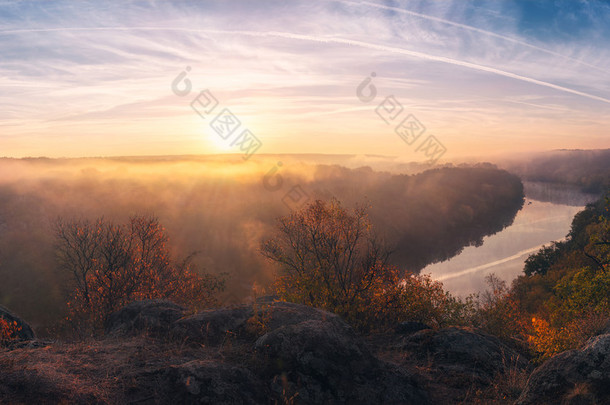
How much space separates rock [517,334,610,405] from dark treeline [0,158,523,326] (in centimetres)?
3685

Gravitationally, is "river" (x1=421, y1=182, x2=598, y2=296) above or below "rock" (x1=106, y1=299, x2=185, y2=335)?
below

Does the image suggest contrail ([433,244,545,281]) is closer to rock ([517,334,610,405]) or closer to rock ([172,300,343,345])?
rock ([172,300,343,345])

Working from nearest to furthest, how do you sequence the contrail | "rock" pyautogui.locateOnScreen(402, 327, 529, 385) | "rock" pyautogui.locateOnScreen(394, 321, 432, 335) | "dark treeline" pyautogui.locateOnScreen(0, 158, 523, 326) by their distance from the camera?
Result: "rock" pyautogui.locateOnScreen(402, 327, 529, 385)
"rock" pyautogui.locateOnScreen(394, 321, 432, 335)
"dark treeline" pyautogui.locateOnScreen(0, 158, 523, 326)
the contrail

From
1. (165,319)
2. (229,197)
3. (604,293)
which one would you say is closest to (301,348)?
(165,319)

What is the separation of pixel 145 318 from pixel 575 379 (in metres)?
12.4

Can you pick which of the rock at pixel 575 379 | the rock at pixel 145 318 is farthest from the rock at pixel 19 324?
the rock at pixel 575 379

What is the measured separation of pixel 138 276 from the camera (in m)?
36.2

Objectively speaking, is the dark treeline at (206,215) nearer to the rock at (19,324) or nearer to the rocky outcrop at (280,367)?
the rock at (19,324)

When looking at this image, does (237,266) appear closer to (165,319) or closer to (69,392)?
(165,319)

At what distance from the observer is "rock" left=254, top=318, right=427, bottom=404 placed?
28.7 ft

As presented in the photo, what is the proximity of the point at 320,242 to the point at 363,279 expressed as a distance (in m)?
4.44

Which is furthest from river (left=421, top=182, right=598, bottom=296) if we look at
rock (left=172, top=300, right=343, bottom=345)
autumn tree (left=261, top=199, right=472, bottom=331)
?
rock (left=172, top=300, right=343, bottom=345)

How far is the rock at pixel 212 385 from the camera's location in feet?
24.8

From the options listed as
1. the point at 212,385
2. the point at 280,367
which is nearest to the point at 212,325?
the point at 280,367
